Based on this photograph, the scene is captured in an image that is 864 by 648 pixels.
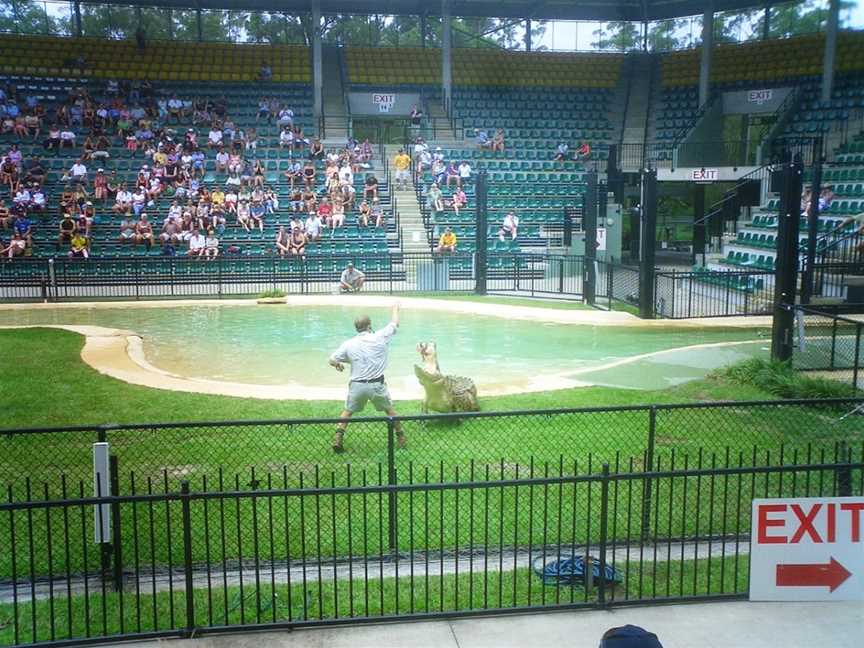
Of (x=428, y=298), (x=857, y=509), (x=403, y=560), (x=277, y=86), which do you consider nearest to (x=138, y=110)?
(x=277, y=86)

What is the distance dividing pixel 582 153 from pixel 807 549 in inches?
1344

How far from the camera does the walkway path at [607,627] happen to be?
6457 millimetres

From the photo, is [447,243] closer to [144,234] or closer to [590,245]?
[590,245]

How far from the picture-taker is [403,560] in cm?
810

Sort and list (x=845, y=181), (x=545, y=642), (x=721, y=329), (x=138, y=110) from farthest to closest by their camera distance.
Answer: (x=138, y=110), (x=845, y=181), (x=721, y=329), (x=545, y=642)

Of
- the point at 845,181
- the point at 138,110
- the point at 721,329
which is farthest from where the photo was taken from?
the point at 138,110

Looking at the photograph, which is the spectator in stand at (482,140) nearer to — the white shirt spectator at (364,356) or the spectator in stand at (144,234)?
the spectator in stand at (144,234)

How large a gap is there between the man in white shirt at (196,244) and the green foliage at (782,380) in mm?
19730

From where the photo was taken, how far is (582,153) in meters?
39.4

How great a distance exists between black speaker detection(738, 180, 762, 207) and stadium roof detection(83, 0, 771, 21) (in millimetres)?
10681

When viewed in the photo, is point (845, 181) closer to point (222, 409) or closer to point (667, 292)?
point (667, 292)

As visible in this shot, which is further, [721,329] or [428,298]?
[428,298]

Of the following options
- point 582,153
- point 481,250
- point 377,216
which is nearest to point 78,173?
point 377,216

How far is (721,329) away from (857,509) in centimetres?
1414
